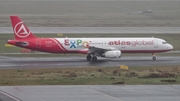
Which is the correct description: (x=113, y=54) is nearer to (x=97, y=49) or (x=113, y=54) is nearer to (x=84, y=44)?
(x=97, y=49)

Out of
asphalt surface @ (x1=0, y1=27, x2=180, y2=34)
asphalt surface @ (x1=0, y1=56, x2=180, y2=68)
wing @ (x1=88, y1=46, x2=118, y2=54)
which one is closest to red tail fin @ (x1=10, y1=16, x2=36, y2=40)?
asphalt surface @ (x1=0, y1=56, x2=180, y2=68)

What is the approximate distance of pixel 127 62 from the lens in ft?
202

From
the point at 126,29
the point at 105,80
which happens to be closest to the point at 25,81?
the point at 105,80

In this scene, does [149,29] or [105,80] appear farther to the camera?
[149,29]

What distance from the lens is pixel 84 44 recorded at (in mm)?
64312

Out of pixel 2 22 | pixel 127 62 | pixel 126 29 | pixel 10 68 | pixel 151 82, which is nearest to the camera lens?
pixel 151 82

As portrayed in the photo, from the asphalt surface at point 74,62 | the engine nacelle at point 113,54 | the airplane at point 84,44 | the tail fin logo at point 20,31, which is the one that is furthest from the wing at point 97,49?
the tail fin logo at point 20,31

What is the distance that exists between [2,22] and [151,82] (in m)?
74.6
